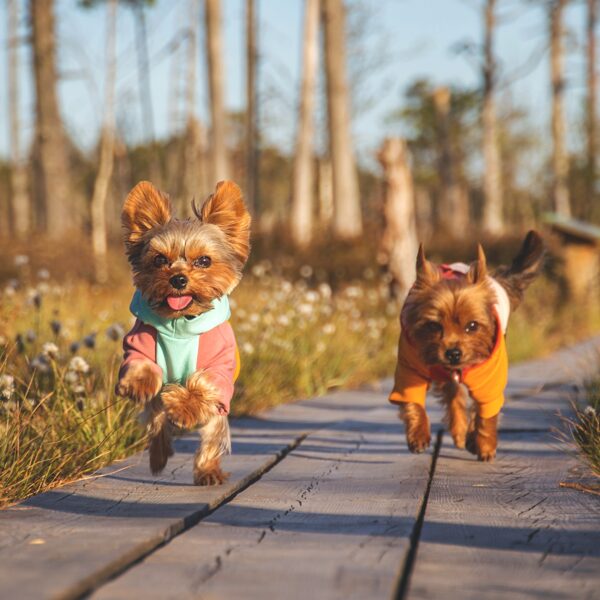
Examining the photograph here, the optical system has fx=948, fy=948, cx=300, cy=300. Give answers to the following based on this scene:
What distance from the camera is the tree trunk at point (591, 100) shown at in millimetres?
30719

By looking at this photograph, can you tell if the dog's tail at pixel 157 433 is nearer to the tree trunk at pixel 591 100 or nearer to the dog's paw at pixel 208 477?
the dog's paw at pixel 208 477

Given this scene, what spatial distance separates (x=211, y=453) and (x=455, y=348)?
60.0 inches

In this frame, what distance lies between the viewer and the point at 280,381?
8.51 metres

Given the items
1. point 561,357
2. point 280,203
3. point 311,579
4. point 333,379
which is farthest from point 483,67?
point 280,203

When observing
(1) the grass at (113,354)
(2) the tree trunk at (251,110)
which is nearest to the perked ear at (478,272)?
(1) the grass at (113,354)

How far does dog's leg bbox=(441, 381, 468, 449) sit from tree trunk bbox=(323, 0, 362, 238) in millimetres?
13812

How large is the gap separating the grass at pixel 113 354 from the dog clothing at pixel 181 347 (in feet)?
1.21

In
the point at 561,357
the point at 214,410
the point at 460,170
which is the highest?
the point at 460,170

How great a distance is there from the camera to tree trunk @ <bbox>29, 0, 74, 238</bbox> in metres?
19.7

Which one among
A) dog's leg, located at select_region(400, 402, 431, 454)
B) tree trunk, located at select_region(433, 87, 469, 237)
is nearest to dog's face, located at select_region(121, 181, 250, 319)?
dog's leg, located at select_region(400, 402, 431, 454)

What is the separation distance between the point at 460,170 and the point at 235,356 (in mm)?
54786

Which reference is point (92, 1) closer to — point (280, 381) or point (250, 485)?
point (280, 381)

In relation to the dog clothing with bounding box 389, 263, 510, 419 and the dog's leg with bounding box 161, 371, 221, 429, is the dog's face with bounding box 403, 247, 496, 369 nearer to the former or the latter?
the dog clothing with bounding box 389, 263, 510, 419

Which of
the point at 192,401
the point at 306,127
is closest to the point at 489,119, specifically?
the point at 306,127
